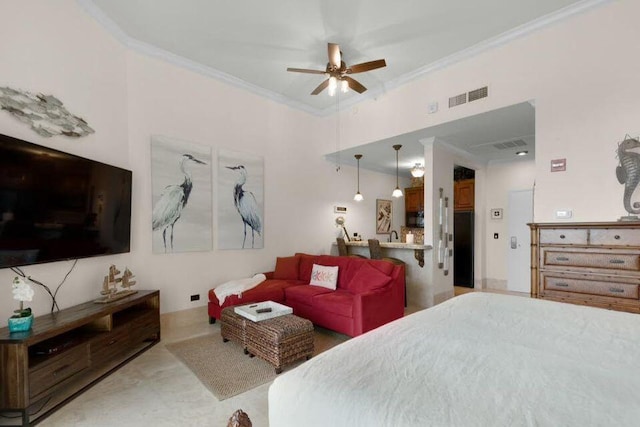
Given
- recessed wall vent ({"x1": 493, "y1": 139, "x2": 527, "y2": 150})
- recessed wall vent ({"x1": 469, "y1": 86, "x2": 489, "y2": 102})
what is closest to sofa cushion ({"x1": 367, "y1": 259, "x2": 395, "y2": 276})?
recessed wall vent ({"x1": 469, "y1": 86, "x2": 489, "y2": 102})

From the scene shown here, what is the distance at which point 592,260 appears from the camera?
104 inches

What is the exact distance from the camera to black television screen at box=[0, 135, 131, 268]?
2.17 m

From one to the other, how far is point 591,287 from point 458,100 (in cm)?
259

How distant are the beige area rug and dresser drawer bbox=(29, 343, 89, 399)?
2.90 feet

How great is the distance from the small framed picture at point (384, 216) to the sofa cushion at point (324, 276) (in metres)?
3.14

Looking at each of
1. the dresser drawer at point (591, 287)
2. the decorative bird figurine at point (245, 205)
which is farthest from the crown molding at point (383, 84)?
the dresser drawer at point (591, 287)

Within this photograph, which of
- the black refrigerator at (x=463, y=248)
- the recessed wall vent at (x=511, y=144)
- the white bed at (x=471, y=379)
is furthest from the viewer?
the black refrigerator at (x=463, y=248)

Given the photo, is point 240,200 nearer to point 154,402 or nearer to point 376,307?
point 376,307

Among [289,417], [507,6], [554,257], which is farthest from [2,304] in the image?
Answer: [507,6]

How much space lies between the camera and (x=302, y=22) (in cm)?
316

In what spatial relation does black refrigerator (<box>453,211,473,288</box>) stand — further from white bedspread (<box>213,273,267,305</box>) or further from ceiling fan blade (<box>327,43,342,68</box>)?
ceiling fan blade (<box>327,43,342,68</box>)

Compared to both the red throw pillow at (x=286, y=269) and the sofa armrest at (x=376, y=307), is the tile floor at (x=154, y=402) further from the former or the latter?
the red throw pillow at (x=286, y=269)

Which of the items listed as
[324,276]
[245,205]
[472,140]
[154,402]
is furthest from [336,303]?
[472,140]

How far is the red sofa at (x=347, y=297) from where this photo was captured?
131 inches
